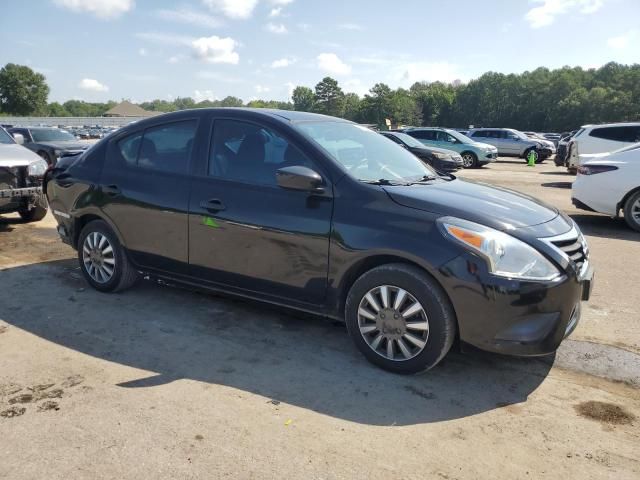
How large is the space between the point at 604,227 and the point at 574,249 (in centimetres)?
602

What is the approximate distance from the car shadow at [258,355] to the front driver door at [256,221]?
0.43m

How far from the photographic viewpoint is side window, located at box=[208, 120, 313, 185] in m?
3.96

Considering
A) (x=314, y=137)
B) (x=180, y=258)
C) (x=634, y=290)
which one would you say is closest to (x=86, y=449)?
(x=180, y=258)

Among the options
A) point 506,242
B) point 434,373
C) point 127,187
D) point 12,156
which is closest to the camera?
point 506,242

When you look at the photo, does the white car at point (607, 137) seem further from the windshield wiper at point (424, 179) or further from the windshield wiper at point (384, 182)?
the windshield wiper at point (384, 182)

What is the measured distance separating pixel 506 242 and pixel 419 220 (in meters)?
0.54

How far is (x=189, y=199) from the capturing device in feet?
14.1

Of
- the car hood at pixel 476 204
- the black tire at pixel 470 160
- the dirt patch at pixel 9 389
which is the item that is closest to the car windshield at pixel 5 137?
the dirt patch at pixel 9 389

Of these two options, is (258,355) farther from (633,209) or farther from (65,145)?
(65,145)

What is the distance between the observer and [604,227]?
28.7ft

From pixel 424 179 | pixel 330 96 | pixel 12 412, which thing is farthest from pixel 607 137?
pixel 330 96

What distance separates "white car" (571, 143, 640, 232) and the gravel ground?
13.9ft

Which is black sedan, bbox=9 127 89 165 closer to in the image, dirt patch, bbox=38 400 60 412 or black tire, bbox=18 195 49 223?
black tire, bbox=18 195 49 223

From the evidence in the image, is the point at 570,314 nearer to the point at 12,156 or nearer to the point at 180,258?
the point at 180,258
